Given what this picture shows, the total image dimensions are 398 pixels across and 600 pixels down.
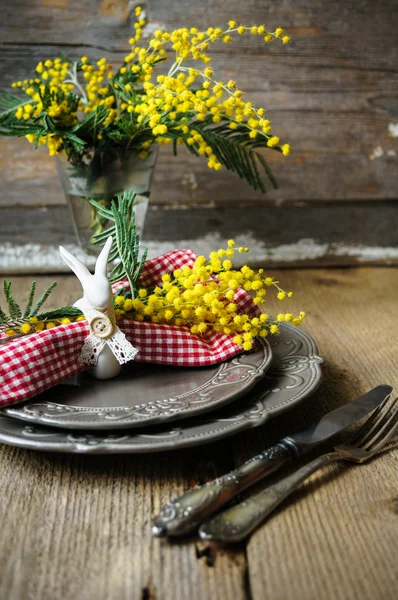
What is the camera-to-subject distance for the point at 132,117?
87 cm

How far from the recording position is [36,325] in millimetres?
615

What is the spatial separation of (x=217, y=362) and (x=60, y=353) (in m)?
0.16

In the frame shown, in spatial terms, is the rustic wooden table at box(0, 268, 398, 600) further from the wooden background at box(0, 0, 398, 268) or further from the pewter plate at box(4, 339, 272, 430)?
the wooden background at box(0, 0, 398, 268)

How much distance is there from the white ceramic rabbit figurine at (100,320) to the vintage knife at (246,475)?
0.17m

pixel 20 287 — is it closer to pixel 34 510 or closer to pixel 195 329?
pixel 195 329

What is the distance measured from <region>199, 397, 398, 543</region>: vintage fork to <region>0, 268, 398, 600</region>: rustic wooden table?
0.01m

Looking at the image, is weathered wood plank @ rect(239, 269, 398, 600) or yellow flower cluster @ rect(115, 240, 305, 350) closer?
weathered wood plank @ rect(239, 269, 398, 600)

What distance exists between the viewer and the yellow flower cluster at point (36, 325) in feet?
1.99

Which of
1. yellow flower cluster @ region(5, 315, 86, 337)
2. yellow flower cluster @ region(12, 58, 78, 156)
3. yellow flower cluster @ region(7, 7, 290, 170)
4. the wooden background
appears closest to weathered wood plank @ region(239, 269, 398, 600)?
yellow flower cluster @ region(5, 315, 86, 337)

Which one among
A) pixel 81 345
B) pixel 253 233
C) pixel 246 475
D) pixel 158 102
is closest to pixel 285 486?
pixel 246 475

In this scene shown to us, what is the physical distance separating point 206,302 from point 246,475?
0.63ft

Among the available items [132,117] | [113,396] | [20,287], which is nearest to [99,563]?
[113,396]

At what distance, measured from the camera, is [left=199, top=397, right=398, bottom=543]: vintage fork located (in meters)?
0.43

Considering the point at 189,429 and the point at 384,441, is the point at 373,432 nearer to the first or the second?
the point at 384,441
